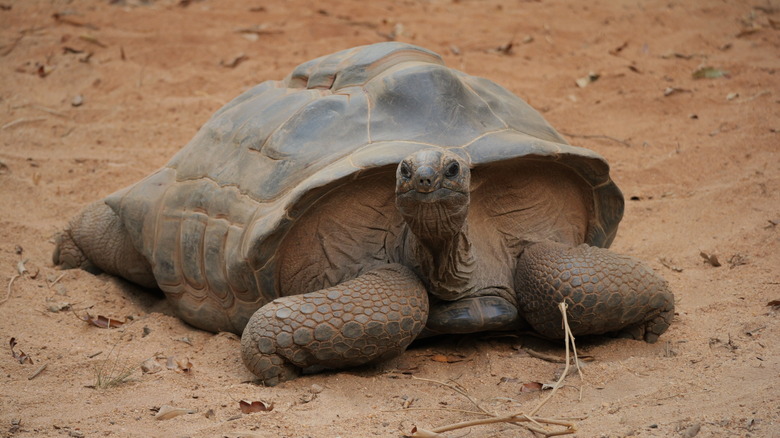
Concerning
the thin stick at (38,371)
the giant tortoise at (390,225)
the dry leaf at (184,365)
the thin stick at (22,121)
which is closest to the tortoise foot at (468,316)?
the giant tortoise at (390,225)

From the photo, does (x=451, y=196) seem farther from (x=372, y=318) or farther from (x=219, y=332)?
(x=219, y=332)

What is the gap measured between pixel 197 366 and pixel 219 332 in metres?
0.48

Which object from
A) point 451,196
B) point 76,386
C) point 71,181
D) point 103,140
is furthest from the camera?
point 103,140

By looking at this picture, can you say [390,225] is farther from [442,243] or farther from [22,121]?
[22,121]

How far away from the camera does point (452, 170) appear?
2.93 m

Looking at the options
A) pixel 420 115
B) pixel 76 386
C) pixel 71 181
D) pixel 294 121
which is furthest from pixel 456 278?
pixel 71 181

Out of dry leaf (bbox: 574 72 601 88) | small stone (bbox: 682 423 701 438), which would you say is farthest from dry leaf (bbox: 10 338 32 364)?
dry leaf (bbox: 574 72 601 88)

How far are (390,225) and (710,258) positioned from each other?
5.72ft

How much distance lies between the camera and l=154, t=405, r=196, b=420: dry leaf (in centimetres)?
288

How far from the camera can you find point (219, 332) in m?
4.02

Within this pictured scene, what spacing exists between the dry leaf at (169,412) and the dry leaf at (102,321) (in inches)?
46.0

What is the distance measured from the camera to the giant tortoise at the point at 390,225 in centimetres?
323

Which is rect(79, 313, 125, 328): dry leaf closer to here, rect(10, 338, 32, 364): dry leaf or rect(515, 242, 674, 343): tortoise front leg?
rect(10, 338, 32, 364): dry leaf

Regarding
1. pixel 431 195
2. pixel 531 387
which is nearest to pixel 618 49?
pixel 531 387
